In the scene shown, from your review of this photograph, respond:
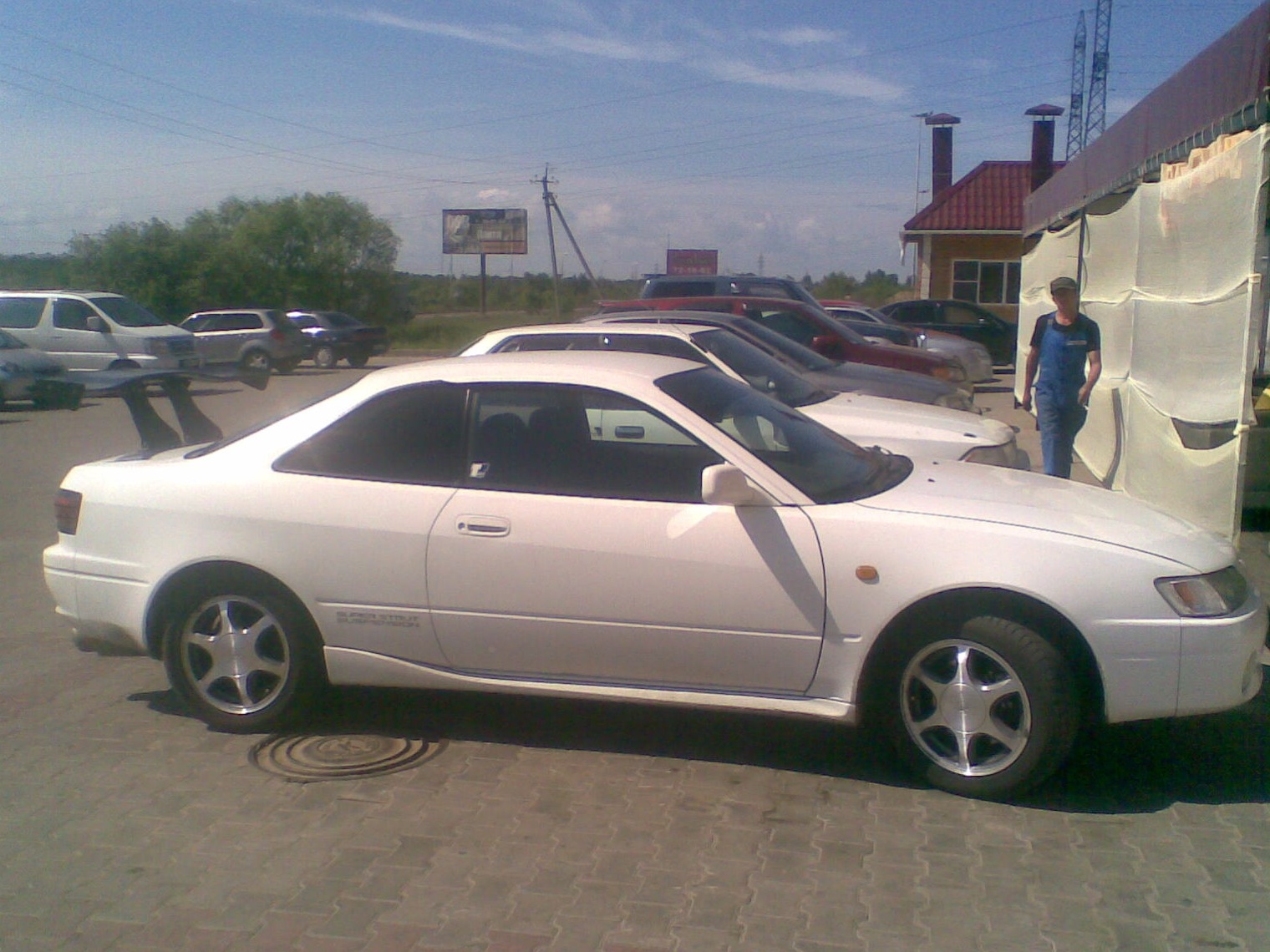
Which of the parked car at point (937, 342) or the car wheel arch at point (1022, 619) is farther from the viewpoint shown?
the parked car at point (937, 342)

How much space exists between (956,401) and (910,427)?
306 centimetres

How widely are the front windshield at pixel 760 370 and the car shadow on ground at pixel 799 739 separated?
4027mm

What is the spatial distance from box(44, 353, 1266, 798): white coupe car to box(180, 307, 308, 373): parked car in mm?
25313

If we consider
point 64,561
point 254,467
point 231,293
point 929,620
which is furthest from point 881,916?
point 231,293

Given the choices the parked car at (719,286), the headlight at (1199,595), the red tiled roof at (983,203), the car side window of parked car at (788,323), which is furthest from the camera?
the red tiled roof at (983,203)

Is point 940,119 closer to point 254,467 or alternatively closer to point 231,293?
point 231,293

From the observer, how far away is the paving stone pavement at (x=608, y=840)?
3350mm

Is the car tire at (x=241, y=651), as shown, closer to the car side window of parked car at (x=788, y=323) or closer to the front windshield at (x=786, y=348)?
the front windshield at (x=786, y=348)

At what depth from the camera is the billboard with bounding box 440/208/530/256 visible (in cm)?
6388

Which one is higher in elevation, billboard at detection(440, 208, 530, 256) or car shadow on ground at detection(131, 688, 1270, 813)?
billboard at detection(440, 208, 530, 256)

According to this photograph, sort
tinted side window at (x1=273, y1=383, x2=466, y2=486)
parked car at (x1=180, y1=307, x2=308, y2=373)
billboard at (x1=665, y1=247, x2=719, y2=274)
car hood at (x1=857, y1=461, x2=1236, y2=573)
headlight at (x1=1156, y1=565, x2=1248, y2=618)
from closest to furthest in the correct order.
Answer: headlight at (x1=1156, y1=565, x2=1248, y2=618) < car hood at (x1=857, y1=461, x2=1236, y2=573) < tinted side window at (x1=273, y1=383, x2=466, y2=486) < parked car at (x1=180, y1=307, x2=308, y2=373) < billboard at (x1=665, y1=247, x2=719, y2=274)

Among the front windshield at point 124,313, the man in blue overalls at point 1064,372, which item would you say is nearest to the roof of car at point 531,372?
the man in blue overalls at point 1064,372

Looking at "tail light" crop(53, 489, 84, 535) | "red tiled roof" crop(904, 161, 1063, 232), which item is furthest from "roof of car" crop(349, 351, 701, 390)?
"red tiled roof" crop(904, 161, 1063, 232)

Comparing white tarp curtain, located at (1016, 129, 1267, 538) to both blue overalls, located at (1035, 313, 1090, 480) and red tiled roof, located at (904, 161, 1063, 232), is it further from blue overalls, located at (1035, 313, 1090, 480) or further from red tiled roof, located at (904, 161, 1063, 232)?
red tiled roof, located at (904, 161, 1063, 232)
